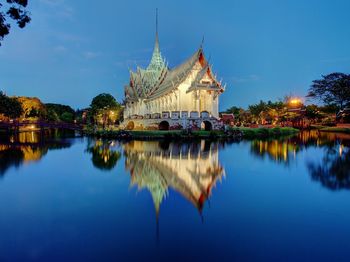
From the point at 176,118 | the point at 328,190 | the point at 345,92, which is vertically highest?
the point at 345,92

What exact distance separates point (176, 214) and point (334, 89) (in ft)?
177

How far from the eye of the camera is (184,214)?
6.15 m

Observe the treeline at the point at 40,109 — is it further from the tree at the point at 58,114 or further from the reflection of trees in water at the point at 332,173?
the reflection of trees in water at the point at 332,173

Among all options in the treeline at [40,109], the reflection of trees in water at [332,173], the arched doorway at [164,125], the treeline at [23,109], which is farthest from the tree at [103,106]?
the reflection of trees in water at [332,173]

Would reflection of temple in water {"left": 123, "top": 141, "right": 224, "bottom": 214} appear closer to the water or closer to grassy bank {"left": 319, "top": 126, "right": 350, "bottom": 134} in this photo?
the water

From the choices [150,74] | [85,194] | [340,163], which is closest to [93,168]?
[85,194]

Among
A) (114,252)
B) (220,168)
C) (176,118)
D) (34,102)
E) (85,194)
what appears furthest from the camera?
(34,102)

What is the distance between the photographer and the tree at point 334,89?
49.1 m

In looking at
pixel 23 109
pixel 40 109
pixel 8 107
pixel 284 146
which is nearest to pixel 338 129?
pixel 284 146

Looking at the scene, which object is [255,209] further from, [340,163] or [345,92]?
[345,92]

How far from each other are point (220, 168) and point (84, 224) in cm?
742

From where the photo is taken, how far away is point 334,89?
50.6 m

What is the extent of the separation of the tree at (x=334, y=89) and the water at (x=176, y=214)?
147ft

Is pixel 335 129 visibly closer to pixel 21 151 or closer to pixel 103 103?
pixel 103 103
